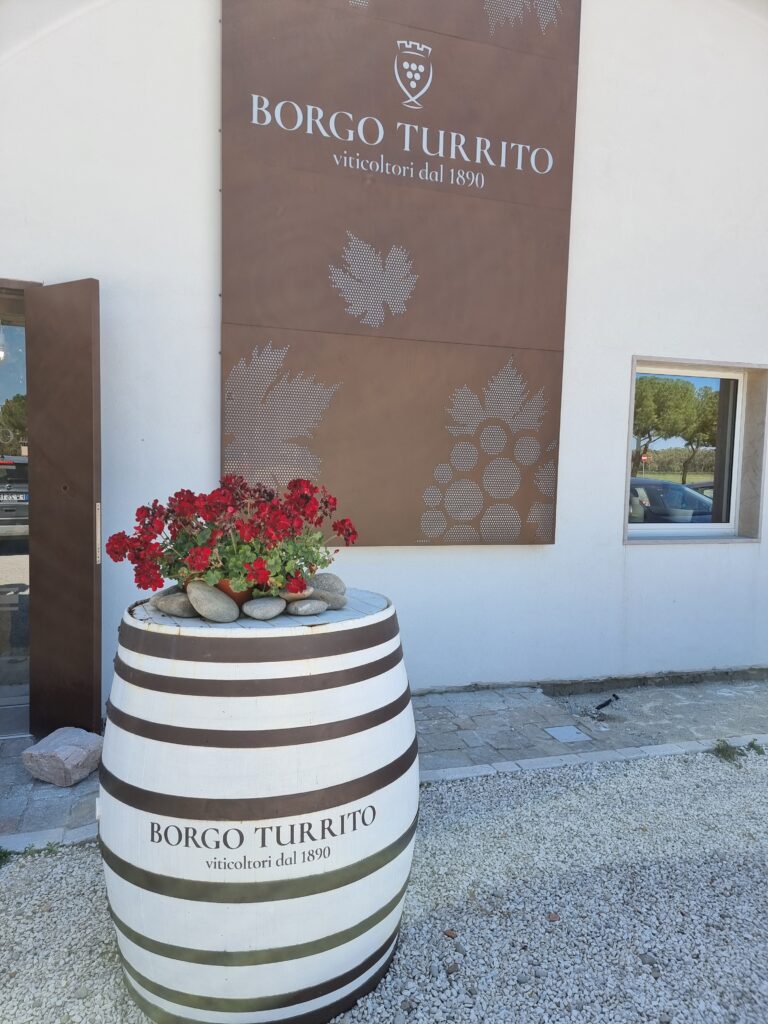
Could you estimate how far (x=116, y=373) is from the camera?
374 centimetres

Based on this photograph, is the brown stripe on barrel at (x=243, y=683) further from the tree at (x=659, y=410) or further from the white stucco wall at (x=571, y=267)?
the tree at (x=659, y=410)

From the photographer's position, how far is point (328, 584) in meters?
2.02

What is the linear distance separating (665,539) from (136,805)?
4.41m

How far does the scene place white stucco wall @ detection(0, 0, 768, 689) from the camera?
3.59m

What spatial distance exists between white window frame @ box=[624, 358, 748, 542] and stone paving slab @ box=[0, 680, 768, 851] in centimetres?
114

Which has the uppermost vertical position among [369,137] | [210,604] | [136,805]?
[369,137]

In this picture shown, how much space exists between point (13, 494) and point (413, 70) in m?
3.51

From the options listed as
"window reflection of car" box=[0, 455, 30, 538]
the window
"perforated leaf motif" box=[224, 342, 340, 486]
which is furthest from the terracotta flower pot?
the window

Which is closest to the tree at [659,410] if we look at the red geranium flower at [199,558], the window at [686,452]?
the window at [686,452]

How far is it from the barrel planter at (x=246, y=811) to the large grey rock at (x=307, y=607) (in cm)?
4

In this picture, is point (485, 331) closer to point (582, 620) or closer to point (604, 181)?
point (604, 181)

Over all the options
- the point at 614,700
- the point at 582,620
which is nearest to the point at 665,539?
the point at 582,620

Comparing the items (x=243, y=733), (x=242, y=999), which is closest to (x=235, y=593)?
(x=243, y=733)

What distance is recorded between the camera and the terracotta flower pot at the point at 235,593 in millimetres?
1890
